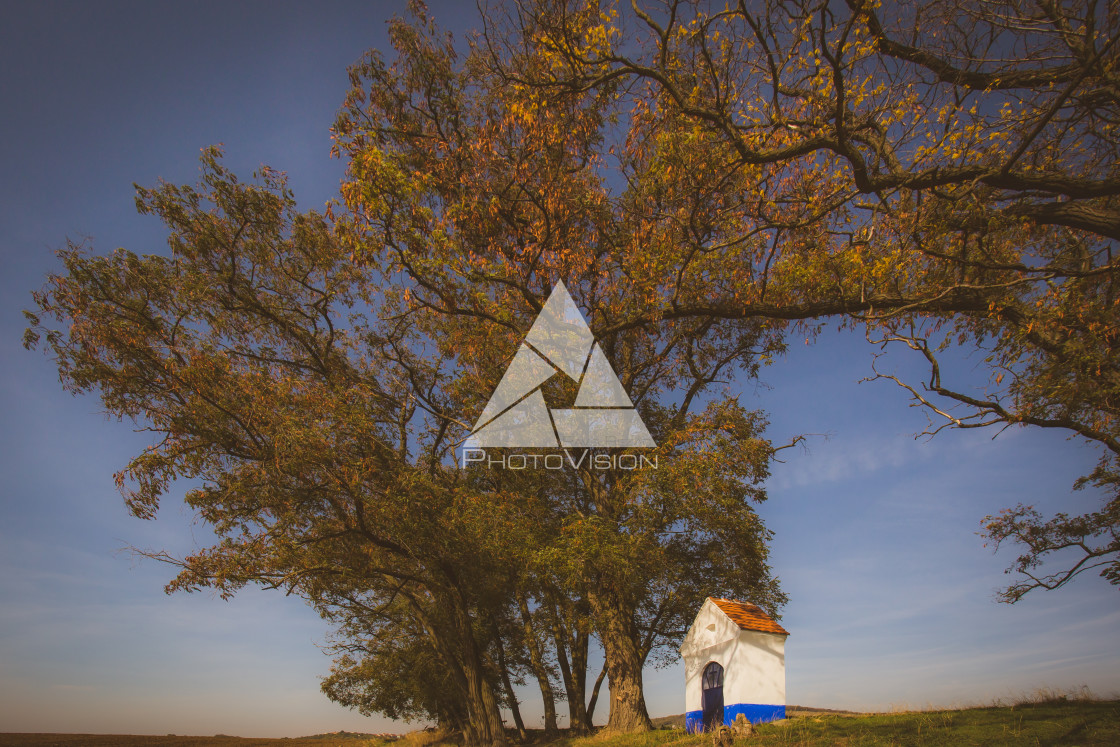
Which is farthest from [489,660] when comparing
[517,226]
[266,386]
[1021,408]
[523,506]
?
[1021,408]

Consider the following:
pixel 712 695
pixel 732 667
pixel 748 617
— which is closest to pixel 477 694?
pixel 712 695

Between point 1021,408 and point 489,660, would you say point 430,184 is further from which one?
point 489,660

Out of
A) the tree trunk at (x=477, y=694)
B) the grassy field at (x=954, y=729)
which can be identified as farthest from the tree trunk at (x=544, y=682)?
the grassy field at (x=954, y=729)

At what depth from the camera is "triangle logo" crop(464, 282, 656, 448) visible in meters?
15.6

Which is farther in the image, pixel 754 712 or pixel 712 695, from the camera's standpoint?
pixel 712 695

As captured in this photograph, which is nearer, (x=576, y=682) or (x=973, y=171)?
(x=973, y=171)

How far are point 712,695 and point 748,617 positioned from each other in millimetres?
1970

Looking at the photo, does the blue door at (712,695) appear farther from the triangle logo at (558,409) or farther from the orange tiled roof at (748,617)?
the triangle logo at (558,409)

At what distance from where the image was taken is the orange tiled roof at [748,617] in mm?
12857

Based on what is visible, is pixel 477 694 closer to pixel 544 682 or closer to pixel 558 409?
pixel 544 682

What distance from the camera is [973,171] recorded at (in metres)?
7.29

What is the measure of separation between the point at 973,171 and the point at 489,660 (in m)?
22.0

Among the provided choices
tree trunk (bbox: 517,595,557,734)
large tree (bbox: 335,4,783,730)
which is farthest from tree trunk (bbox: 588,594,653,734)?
tree trunk (bbox: 517,595,557,734)

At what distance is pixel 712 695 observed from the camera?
13430 millimetres
